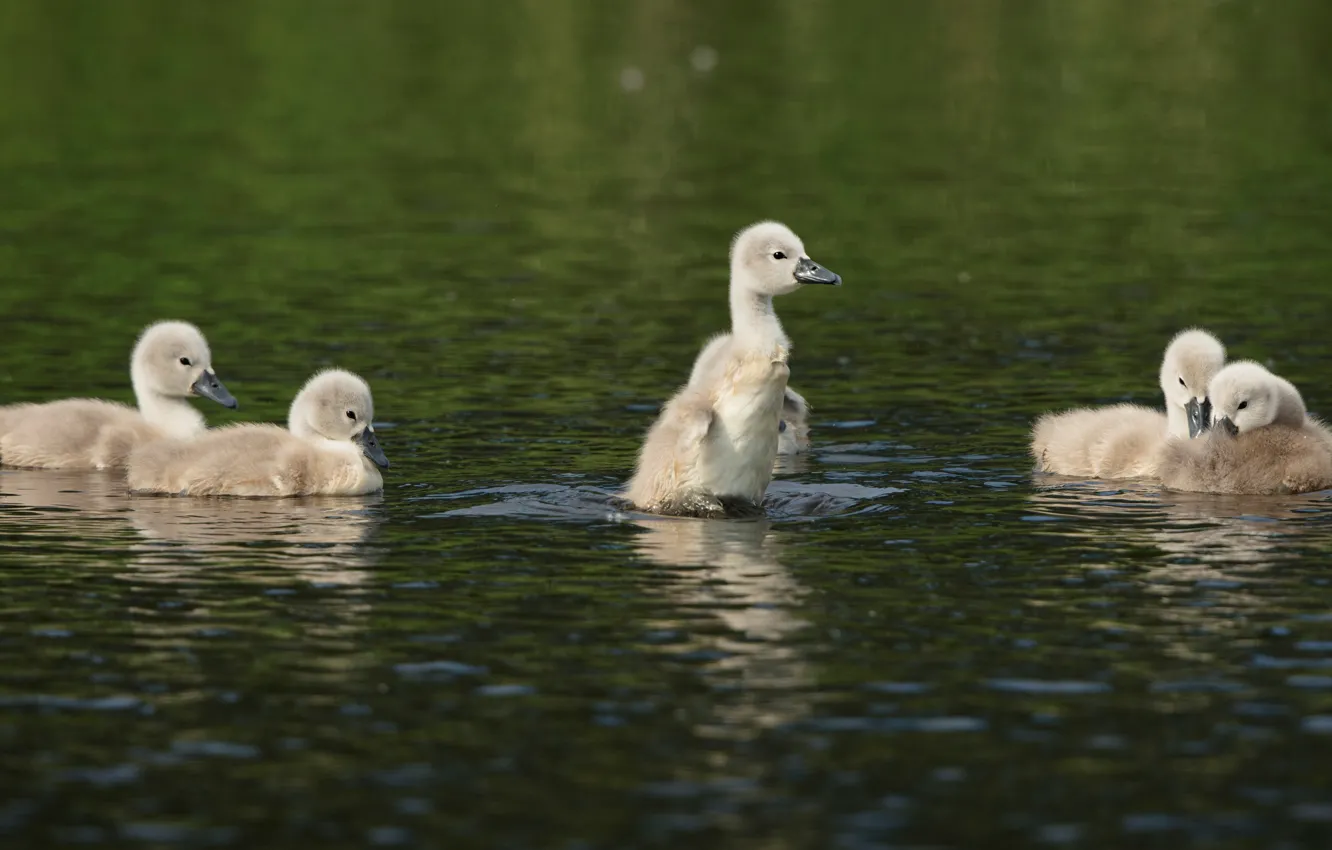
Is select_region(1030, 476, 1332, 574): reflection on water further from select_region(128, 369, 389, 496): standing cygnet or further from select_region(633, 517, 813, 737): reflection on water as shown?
select_region(128, 369, 389, 496): standing cygnet

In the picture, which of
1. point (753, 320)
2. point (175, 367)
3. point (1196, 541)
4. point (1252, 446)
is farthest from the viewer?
point (175, 367)

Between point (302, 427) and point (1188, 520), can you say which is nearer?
point (1188, 520)

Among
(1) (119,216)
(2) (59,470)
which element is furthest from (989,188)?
(2) (59,470)

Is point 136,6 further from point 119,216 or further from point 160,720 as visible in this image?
point 160,720

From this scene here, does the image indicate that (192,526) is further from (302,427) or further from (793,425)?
(793,425)

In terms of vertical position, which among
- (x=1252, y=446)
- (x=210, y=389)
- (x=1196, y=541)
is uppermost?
(x=210, y=389)

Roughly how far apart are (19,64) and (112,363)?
32.1m

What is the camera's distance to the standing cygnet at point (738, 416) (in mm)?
16125

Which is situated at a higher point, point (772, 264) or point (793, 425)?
point (772, 264)

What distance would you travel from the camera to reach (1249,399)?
17.1 meters

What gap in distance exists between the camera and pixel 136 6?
6719 cm

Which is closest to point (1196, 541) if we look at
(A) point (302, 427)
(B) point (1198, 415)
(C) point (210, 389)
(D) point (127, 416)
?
(B) point (1198, 415)

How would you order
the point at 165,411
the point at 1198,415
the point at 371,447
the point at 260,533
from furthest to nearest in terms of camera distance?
the point at 165,411 → the point at 1198,415 → the point at 371,447 → the point at 260,533

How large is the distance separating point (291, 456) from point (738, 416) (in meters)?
3.32
